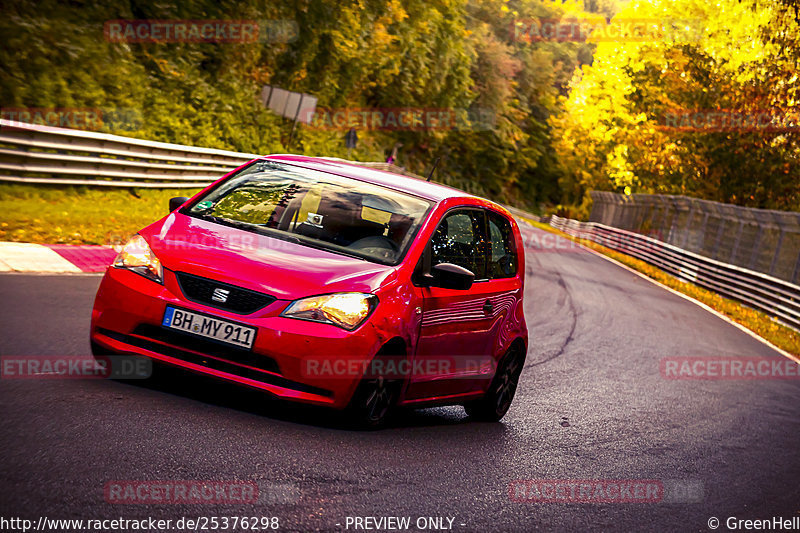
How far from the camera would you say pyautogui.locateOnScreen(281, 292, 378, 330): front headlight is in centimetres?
592

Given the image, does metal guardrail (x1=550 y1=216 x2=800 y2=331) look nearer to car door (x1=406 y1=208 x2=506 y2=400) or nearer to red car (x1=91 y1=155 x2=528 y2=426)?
car door (x1=406 y1=208 x2=506 y2=400)

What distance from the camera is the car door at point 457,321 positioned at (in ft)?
22.4

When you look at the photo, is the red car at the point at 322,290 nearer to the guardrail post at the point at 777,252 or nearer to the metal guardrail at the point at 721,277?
the metal guardrail at the point at 721,277

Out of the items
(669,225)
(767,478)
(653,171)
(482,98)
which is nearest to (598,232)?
(653,171)

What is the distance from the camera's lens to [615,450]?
8.10 meters

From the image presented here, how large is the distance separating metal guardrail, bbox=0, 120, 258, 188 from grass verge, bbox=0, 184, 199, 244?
22cm

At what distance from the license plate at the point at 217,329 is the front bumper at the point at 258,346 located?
3 cm

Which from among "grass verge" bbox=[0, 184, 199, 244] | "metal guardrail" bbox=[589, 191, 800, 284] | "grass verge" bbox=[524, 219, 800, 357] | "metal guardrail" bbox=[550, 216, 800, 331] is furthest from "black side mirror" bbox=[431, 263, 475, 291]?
"metal guardrail" bbox=[589, 191, 800, 284]

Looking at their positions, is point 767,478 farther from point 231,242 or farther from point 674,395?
point 231,242

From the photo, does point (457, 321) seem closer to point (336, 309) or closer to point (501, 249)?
point (501, 249)

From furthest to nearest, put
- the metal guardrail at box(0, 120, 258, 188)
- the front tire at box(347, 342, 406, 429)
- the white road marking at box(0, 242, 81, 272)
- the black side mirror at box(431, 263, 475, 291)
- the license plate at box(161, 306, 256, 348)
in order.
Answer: the metal guardrail at box(0, 120, 258, 188) < the white road marking at box(0, 242, 81, 272) < the black side mirror at box(431, 263, 475, 291) < the front tire at box(347, 342, 406, 429) < the license plate at box(161, 306, 256, 348)

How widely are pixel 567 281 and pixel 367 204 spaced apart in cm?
1926

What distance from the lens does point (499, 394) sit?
8203 mm

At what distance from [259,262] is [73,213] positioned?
37.7 ft
